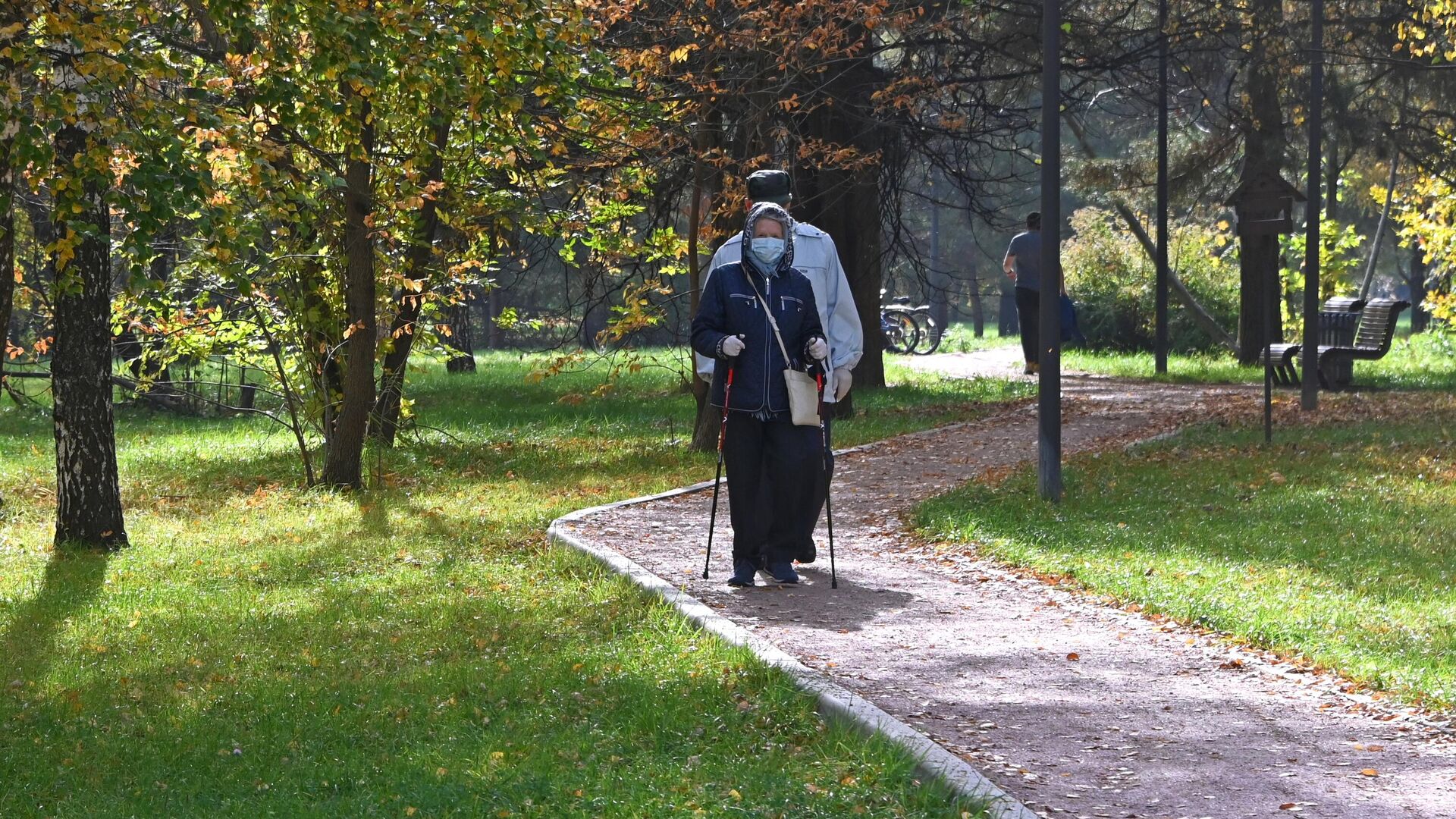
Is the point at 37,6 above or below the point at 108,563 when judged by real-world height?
above

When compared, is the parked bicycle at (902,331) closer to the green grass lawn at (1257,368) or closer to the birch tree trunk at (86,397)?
the green grass lawn at (1257,368)

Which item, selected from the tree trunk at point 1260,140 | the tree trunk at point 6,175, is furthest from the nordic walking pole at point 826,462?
the tree trunk at point 1260,140

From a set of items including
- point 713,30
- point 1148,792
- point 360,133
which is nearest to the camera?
point 1148,792

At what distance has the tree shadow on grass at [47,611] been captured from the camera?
7129mm

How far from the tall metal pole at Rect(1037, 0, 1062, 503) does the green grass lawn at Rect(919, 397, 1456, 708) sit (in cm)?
58

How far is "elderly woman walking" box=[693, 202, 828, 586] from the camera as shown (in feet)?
25.4

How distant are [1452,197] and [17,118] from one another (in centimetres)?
1936

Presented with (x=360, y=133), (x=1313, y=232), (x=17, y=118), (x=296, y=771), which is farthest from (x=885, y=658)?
(x=1313, y=232)

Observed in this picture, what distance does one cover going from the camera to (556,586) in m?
8.41

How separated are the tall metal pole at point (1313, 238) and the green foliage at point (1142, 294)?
1325 cm

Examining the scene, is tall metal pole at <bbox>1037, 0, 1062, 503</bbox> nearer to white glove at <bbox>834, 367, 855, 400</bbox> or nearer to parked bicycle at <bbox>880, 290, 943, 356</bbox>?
white glove at <bbox>834, 367, 855, 400</bbox>

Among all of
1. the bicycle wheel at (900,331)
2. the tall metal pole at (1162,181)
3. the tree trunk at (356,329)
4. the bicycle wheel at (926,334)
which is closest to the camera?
the tree trunk at (356,329)

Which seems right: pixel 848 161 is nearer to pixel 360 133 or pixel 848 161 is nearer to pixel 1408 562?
pixel 360 133

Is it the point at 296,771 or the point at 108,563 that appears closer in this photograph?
the point at 296,771
